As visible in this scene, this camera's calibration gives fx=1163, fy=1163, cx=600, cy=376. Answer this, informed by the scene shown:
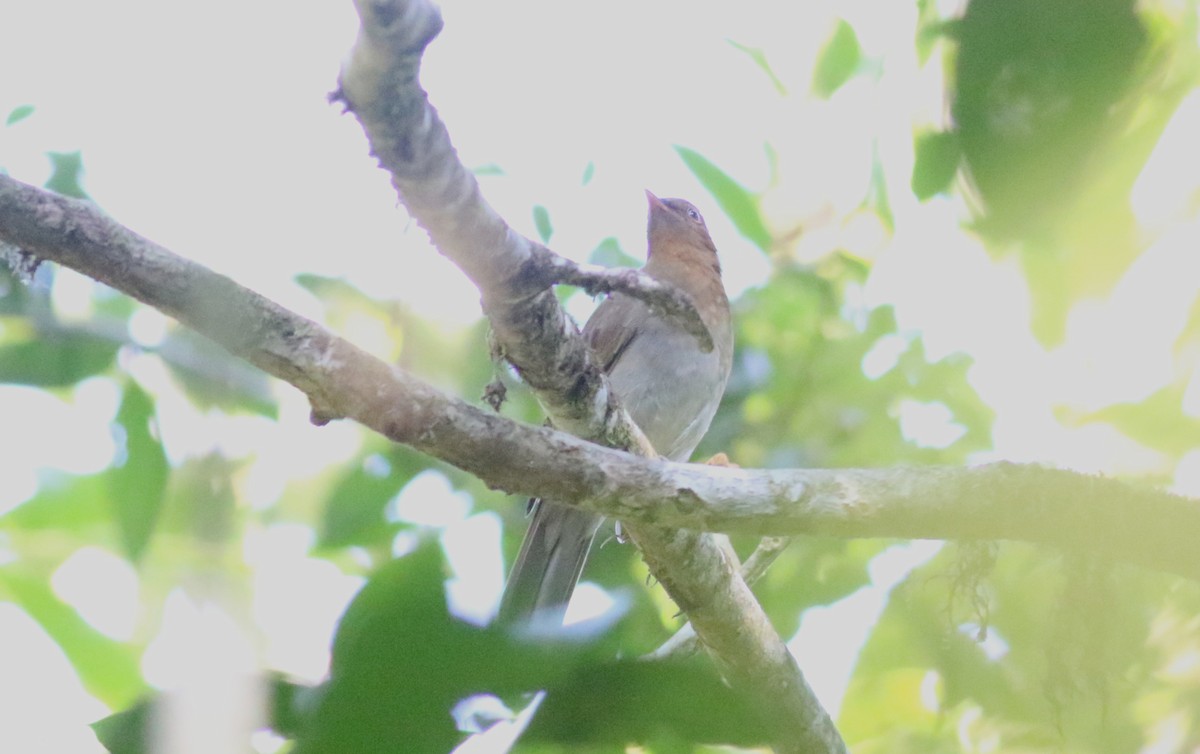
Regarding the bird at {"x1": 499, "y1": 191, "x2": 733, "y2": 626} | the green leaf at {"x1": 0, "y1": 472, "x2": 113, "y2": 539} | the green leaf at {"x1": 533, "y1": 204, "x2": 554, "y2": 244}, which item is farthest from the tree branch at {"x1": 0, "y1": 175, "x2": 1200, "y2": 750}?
the green leaf at {"x1": 533, "y1": 204, "x2": 554, "y2": 244}

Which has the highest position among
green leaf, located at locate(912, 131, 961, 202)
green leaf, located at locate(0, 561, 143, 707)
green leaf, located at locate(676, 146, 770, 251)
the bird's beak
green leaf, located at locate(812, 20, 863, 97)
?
the bird's beak

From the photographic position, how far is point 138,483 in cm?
334

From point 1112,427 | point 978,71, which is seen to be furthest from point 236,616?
point 1112,427

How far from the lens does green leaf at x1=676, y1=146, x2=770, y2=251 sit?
4852 mm

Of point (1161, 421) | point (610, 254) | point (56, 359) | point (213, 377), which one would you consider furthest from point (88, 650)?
point (610, 254)

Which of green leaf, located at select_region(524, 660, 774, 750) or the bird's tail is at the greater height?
the bird's tail

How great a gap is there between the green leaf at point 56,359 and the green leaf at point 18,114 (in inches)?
31.5

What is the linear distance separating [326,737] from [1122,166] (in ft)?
2.44

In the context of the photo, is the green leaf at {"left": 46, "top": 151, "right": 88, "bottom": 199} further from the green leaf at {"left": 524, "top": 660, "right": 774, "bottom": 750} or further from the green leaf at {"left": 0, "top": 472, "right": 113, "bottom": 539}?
the green leaf at {"left": 524, "top": 660, "right": 774, "bottom": 750}

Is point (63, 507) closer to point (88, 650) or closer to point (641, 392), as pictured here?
point (641, 392)

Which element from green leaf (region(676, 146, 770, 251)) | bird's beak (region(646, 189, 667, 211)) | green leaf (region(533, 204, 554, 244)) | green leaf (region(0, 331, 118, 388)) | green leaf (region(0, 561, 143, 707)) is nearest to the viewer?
green leaf (region(0, 561, 143, 707))

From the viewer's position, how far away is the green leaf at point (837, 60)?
2432 millimetres

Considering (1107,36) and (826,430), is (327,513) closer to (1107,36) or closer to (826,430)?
(826,430)

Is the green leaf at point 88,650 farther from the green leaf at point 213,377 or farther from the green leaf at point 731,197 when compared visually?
the green leaf at point 731,197
